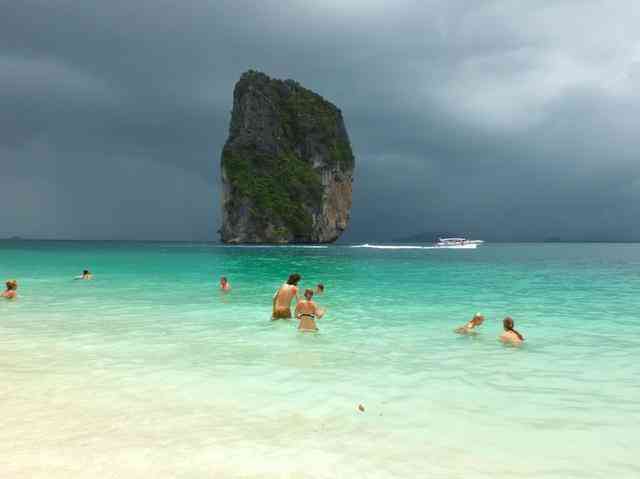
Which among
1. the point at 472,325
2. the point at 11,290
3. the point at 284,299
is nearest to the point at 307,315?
the point at 284,299

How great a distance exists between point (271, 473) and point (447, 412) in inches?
111

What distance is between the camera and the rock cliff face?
12731 centimetres

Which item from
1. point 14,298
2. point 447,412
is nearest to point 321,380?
point 447,412

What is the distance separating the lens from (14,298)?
1798cm

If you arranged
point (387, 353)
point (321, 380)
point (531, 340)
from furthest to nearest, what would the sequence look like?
point (531, 340) < point (387, 353) < point (321, 380)

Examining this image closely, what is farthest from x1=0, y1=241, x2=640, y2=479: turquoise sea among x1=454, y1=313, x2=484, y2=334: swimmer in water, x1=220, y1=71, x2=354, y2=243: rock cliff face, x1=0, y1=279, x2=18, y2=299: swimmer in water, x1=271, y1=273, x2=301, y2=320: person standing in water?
x1=220, y1=71, x2=354, y2=243: rock cliff face

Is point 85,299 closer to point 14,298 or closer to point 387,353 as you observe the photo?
point 14,298

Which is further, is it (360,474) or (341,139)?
(341,139)

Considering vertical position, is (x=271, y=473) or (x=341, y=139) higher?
(x=341, y=139)

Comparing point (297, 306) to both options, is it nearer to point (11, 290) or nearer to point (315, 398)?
point (315, 398)

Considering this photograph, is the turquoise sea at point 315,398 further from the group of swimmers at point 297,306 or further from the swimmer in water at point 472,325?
the group of swimmers at point 297,306

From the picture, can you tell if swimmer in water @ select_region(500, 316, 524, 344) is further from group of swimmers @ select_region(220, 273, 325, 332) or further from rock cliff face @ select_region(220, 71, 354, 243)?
rock cliff face @ select_region(220, 71, 354, 243)

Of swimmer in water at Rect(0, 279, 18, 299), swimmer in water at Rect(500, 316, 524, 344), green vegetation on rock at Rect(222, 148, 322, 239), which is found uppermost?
green vegetation on rock at Rect(222, 148, 322, 239)

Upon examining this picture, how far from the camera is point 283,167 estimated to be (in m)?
138
